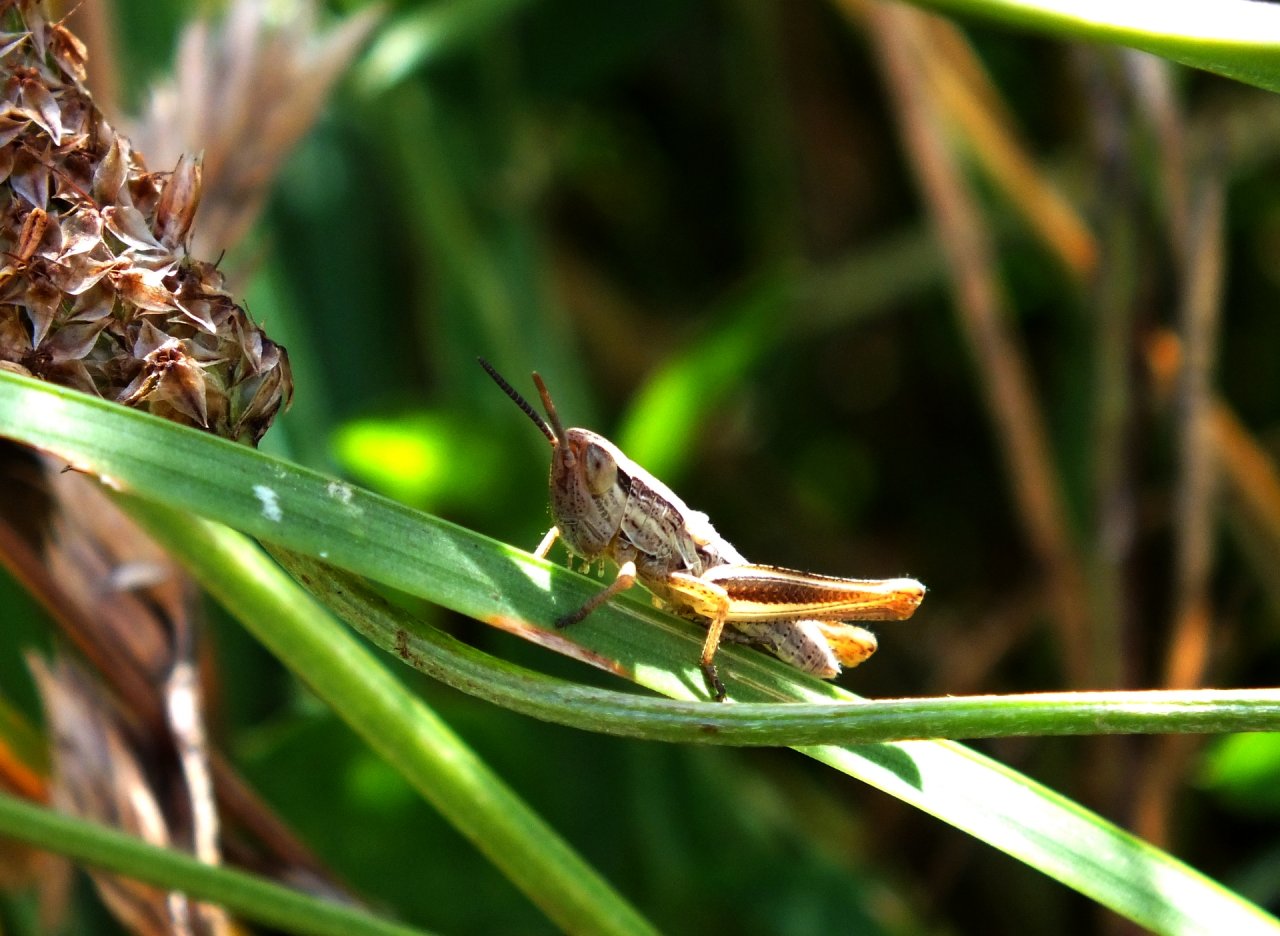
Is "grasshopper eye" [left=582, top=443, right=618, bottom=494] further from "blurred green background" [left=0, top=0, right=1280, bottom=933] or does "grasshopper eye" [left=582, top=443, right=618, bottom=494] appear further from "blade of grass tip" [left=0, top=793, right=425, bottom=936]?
"blade of grass tip" [left=0, top=793, right=425, bottom=936]

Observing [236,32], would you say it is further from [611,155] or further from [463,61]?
[611,155]

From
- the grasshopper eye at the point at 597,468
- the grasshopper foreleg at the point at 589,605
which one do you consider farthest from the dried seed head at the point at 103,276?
the grasshopper eye at the point at 597,468

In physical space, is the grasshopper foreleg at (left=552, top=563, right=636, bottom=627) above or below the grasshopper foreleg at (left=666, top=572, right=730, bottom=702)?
below

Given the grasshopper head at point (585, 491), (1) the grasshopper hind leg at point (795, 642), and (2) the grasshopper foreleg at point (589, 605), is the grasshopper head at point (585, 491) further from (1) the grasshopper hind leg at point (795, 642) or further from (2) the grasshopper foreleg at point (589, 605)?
(2) the grasshopper foreleg at point (589, 605)

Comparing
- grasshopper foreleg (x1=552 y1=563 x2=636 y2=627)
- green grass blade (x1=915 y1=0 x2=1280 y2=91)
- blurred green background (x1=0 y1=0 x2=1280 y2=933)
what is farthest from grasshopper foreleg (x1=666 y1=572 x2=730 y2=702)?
green grass blade (x1=915 y1=0 x2=1280 y2=91)

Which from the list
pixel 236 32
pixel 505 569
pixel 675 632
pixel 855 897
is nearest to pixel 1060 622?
pixel 855 897

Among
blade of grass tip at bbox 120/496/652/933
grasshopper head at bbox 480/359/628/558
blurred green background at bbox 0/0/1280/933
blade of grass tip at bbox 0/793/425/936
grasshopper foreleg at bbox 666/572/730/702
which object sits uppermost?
blurred green background at bbox 0/0/1280/933

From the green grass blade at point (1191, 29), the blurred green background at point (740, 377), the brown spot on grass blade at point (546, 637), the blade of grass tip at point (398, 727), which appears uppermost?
the blurred green background at point (740, 377)

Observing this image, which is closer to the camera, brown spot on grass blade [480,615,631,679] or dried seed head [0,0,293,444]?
dried seed head [0,0,293,444]
